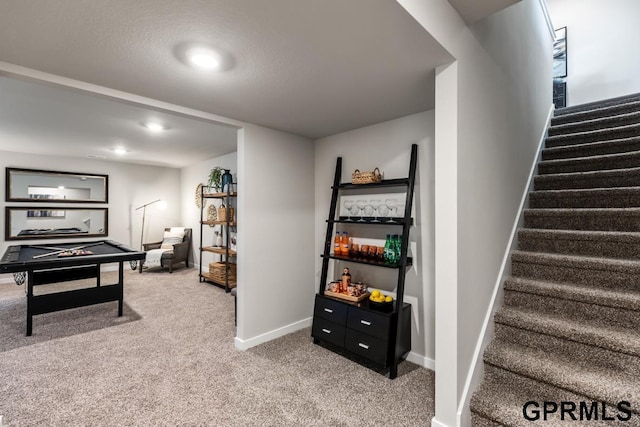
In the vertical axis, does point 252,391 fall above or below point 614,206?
below

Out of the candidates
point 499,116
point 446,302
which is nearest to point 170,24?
point 446,302

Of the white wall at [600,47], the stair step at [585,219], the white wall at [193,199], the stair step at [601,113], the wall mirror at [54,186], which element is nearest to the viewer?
the stair step at [585,219]

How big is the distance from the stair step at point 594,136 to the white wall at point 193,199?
15.1 feet

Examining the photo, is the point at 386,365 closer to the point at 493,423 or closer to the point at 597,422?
the point at 493,423

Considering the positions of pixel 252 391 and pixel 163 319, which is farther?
pixel 163 319

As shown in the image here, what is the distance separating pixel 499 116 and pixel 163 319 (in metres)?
3.86

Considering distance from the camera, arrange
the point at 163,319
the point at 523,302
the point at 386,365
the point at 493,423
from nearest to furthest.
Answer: the point at 493,423 < the point at 523,302 < the point at 386,365 < the point at 163,319

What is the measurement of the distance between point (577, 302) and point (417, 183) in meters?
1.31

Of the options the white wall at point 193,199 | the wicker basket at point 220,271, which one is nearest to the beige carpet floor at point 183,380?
the wicker basket at point 220,271

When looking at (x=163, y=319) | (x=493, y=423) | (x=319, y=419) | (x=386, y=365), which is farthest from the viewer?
(x=163, y=319)

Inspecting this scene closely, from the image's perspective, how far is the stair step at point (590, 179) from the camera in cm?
245

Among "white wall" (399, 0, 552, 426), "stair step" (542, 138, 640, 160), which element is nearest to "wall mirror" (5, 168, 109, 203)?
"white wall" (399, 0, 552, 426)

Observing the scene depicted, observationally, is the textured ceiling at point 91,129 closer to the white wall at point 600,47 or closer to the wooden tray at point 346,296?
the wooden tray at point 346,296

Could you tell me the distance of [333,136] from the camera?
10.5 feet
